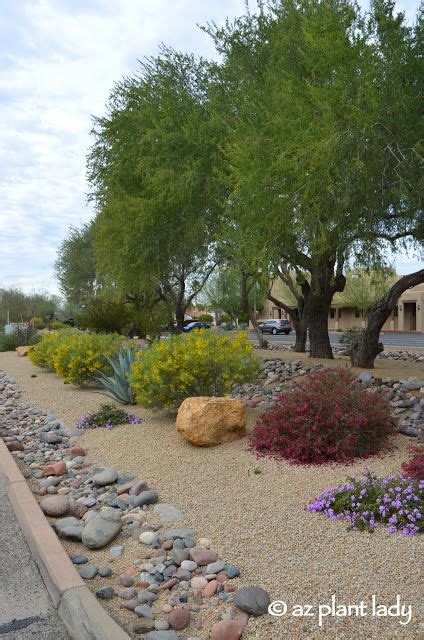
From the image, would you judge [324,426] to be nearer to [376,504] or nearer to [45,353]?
[376,504]

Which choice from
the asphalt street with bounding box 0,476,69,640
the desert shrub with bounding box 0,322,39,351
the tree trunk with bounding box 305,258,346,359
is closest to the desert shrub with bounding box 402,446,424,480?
the asphalt street with bounding box 0,476,69,640

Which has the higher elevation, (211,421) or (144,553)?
(211,421)

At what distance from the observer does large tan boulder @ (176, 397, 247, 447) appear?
745cm

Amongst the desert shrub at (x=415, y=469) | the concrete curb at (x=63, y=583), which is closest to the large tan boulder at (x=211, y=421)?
the concrete curb at (x=63, y=583)

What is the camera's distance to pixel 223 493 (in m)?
5.80

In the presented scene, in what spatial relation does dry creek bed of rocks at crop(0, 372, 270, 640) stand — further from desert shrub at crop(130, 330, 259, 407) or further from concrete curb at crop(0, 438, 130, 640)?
desert shrub at crop(130, 330, 259, 407)

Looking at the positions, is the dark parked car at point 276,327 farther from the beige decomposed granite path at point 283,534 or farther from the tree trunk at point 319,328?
the beige decomposed granite path at point 283,534

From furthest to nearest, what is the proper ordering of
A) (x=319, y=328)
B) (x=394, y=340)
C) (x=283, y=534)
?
(x=394, y=340) → (x=319, y=328) → (x=283, y=534)

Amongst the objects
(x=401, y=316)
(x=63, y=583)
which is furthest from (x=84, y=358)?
(x=401, y=316)

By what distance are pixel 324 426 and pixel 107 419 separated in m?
3.94

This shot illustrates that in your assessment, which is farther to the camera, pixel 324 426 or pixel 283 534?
pixel 324 426

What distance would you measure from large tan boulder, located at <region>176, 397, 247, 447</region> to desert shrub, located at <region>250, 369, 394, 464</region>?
34cm

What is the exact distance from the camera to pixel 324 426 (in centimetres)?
682

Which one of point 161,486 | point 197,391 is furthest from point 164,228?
point 161,486
